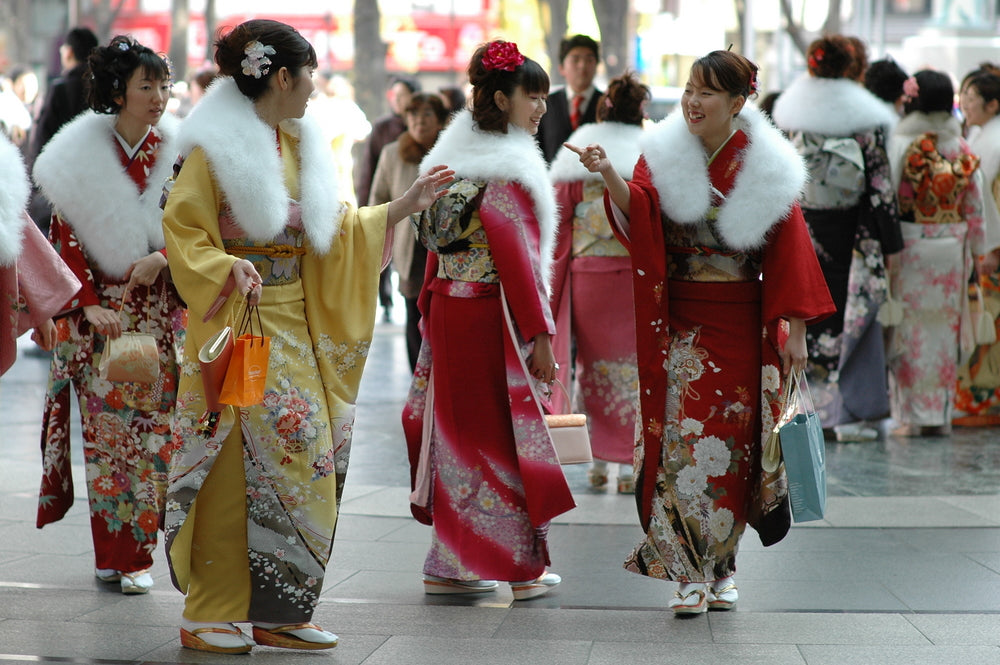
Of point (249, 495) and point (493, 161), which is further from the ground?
point (493, 161)

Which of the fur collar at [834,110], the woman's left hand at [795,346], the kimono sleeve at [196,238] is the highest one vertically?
the fur collar at [834,110]

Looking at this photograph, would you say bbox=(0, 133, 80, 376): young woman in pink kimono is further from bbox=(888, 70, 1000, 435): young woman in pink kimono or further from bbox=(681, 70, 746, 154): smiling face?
bbox=(888, 70, 1000, 435): young woman in pink kimono

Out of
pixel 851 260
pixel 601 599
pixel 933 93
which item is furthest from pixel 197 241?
pixel 933 93

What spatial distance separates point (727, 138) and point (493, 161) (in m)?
0.79

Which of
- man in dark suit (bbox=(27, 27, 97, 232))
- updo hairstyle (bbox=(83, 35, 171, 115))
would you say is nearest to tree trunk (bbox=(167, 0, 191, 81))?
man in dark suit (bbox=(27, 27, 97, 232))

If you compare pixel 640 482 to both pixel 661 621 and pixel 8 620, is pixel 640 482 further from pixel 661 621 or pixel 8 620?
pixel 8 620

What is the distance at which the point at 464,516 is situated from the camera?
175 inches

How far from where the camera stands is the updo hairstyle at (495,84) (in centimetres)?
442

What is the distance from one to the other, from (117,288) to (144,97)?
68 centimetres

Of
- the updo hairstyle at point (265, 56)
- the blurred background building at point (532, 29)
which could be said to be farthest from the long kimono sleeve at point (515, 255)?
the blurred background building at point (532, 29)

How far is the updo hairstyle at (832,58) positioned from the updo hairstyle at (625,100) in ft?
4.35

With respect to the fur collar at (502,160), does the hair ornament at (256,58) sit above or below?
above

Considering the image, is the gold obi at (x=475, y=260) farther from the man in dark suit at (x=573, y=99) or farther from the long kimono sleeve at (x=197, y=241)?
the man in dark suit at (x=573, y=99)

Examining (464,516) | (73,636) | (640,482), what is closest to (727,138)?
(640,482)
